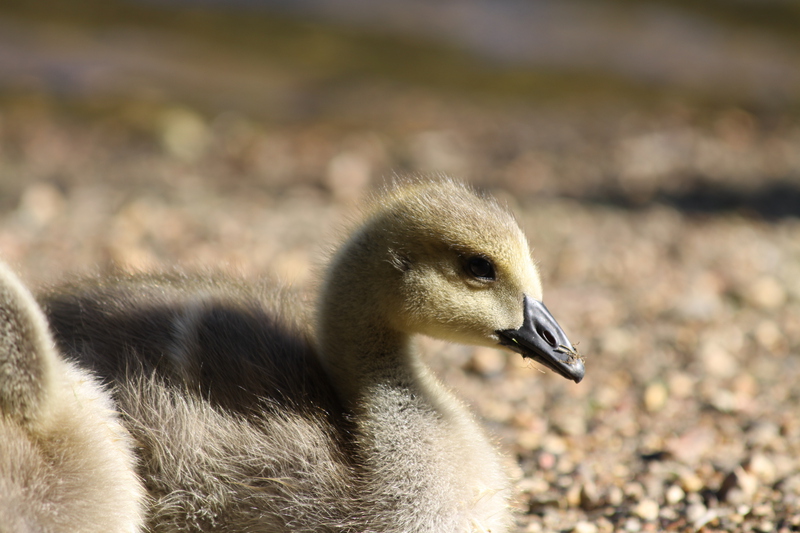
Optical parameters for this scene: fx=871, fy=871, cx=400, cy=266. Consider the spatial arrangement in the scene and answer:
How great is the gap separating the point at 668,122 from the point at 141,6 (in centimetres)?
862

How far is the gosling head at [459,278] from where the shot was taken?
2889 millimetres

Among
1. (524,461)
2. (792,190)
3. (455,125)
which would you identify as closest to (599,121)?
(455,125)

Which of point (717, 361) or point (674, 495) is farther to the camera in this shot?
point (717, 361)

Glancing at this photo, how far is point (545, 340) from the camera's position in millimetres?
2938

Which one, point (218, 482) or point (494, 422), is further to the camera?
point (494, 422)

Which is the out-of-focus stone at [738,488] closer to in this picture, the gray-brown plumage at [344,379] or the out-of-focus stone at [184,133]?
the gray-brown plumage at [344,379]

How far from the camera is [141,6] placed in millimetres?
13984

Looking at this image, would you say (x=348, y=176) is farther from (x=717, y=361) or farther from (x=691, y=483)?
(x=691, y=483)

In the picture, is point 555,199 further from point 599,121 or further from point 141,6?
point 141,6

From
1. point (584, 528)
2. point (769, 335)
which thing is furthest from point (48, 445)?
point (769, 335)

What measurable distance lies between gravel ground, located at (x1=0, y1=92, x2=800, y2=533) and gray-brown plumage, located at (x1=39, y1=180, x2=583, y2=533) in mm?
394

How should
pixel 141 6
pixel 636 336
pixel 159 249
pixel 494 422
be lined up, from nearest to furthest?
pixel 494 422 → pixel 636 336 → pixel 159 249 → pixel 141 6

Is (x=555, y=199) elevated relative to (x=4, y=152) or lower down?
elevated

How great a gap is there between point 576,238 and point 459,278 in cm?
379
